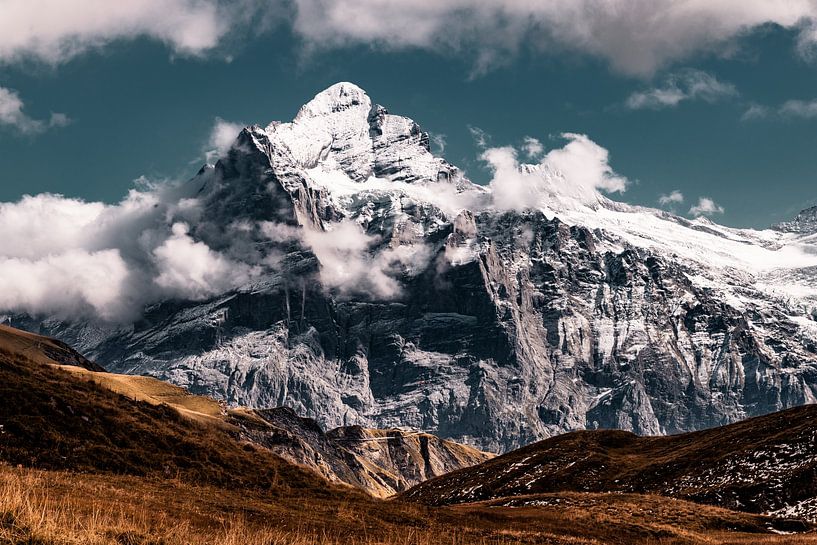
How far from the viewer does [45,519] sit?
19781mm

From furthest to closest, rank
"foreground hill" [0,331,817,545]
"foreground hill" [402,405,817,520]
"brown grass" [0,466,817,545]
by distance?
"foreground hill" [402,405,817,520] < "foreground hill" [0,331,817,545] < "brown grass" [0,466,817,545]

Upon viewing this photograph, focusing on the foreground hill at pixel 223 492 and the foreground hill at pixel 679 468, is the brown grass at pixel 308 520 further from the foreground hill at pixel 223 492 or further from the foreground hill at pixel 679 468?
the foreground hill at pixel 679 468

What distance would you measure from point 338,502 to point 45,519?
126 feet

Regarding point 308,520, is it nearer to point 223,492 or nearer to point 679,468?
point 223,492

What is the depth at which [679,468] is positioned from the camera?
101 metres

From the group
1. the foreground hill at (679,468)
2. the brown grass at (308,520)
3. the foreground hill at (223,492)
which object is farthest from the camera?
the foreground hill at (679,468)

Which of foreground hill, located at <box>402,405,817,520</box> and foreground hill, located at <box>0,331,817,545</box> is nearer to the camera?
foreground hill, located at <box>0,331,817,545</box>

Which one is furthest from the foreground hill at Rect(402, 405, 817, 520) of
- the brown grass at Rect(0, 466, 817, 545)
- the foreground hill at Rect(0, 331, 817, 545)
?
the foreground hill at Rect(0, 331, 817, 545)

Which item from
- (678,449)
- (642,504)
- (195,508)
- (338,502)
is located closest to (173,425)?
(338,502)

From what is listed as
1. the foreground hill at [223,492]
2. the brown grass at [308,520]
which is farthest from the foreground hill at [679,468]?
the foreground hill at [223,492]

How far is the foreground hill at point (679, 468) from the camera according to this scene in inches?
3226

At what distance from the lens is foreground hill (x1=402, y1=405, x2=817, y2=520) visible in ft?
269

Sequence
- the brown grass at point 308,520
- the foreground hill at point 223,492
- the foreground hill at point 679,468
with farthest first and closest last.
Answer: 1. the foreground hill at point 679,468
2. the foreground hill at point 223,492
3. the brown grass at point 308,520

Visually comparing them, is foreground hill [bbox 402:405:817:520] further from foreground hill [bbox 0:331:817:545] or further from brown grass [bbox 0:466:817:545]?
foreground hill [bbox 0:331:817:545]
